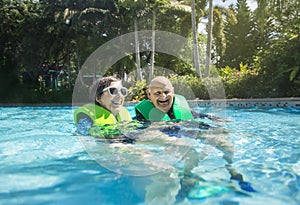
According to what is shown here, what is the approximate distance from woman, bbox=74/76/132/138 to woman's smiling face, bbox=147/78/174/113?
422 mm

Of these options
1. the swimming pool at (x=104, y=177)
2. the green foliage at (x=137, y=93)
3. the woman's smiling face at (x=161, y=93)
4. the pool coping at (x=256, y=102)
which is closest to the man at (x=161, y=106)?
the woman's smiling face at (x=161, y=93)

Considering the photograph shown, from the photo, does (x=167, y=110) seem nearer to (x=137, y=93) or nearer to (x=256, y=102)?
(x=256, y=102)

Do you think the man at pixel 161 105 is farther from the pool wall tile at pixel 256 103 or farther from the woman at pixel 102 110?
the pool wall tile at pixel 256 103

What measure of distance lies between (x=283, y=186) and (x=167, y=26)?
24.2 metres

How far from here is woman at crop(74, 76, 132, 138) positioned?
11.1 feet

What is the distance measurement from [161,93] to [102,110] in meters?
0.84

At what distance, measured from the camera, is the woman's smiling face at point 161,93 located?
12.4 ft

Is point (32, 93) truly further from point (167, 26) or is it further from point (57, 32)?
point (167, 26)

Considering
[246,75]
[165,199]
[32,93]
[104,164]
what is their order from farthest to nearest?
[32,93] → [246,75] → [104,164] → [165,199]

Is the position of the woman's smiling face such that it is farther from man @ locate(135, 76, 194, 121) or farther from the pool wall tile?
the pool wall tile

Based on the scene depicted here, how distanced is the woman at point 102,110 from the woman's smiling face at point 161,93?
42 centimetres

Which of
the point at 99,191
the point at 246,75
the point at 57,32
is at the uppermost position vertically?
the point at 57,32

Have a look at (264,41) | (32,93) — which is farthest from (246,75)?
(264,41)

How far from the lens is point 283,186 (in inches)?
86.4
